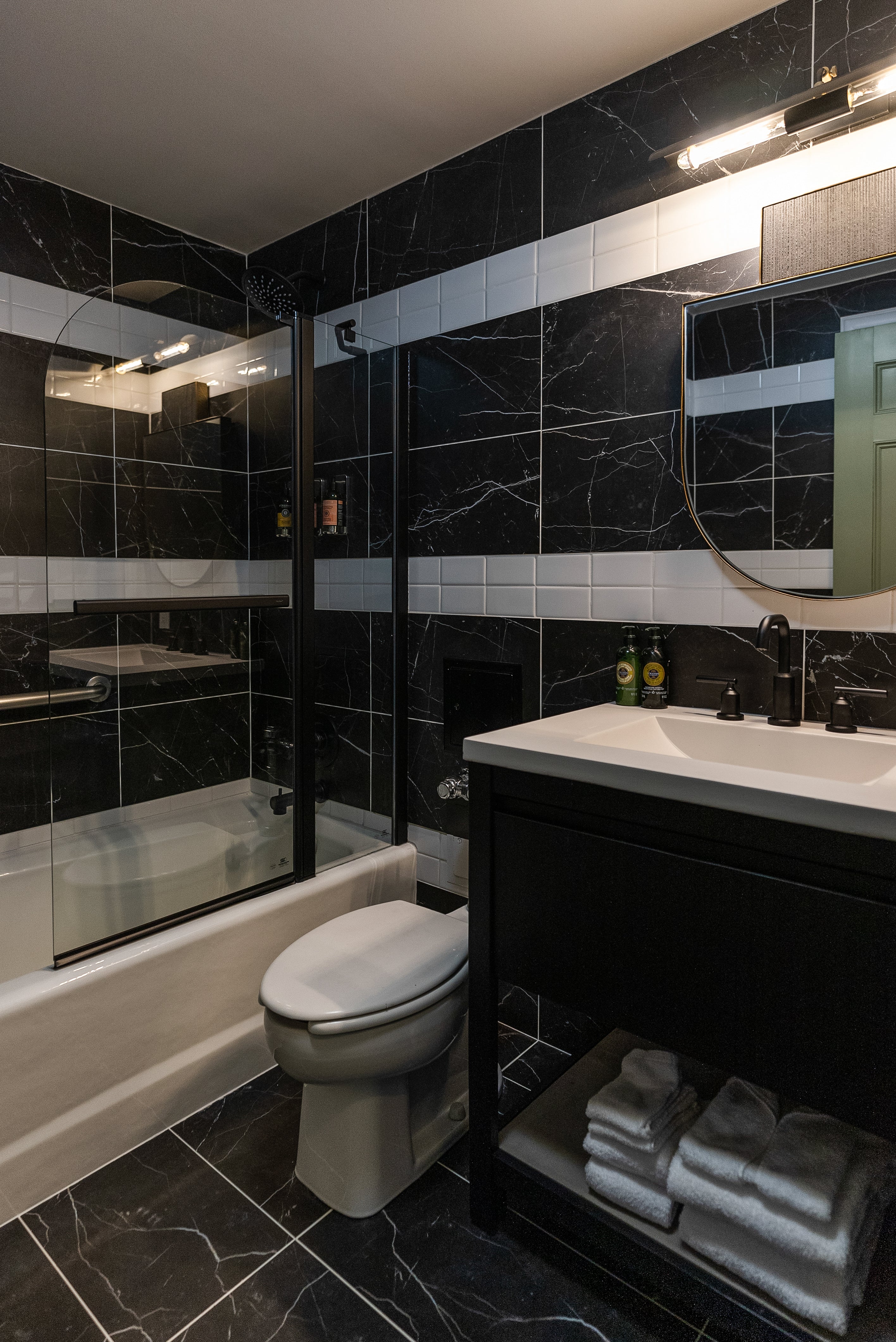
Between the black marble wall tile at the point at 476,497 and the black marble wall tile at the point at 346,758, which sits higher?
the black marble wall tile at the point at 476,497

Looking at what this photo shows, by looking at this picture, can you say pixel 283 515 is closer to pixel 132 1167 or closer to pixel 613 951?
pixel 613 951

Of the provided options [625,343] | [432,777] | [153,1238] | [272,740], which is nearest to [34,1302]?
[153,1238]

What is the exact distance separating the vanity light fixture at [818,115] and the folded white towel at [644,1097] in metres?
1.84

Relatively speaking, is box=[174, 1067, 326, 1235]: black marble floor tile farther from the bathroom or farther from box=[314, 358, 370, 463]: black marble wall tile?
box=[314, 358, 370, 463]: black marble wall tile

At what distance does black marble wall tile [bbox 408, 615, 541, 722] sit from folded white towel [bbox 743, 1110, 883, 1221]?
1082 millimetres

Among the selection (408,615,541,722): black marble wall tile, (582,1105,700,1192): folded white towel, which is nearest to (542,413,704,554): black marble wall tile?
(408,615,541,722): black marble wall tile

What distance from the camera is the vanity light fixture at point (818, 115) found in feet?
4.66

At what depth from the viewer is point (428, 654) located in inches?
91.5

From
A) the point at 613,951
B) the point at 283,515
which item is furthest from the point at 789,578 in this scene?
the point at 283,515

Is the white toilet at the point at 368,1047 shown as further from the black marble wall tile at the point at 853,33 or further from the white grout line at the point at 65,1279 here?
the black marble wall tile at the point at 853,33

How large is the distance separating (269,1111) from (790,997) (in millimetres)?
1299

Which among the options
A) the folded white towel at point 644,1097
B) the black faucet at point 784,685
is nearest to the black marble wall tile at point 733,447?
the black faucet at point 784,685

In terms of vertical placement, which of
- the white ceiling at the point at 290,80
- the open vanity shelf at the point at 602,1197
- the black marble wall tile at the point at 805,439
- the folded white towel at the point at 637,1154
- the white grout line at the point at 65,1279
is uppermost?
the white ceiling at the point at 290,80

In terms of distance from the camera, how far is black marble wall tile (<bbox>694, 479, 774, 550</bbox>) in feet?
5.33
